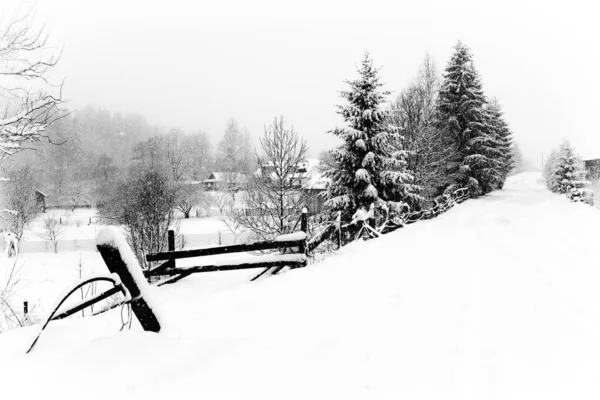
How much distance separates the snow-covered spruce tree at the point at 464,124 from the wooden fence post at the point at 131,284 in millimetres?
24897

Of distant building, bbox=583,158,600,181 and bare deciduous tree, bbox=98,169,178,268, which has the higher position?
distant building, bbox=583,158,600,181

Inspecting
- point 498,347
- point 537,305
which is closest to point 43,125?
point 498,347

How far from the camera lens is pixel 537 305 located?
4.29 metres

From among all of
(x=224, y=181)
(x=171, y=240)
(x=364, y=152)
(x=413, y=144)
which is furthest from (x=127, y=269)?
(x=224, y=181)

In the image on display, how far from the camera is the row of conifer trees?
15.8 m

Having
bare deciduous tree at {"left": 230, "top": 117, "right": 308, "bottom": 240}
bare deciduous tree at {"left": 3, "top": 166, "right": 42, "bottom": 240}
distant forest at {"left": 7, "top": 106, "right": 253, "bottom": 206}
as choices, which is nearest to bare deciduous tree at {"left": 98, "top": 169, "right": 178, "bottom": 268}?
bare deciduous tree at {"left": 230, "top": 117, "right": 308, "bottom": 240}

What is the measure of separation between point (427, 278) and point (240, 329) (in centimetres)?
326

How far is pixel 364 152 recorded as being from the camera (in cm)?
1600

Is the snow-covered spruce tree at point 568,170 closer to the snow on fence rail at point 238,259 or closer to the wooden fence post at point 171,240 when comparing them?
the snow on fence rail at point 238,259

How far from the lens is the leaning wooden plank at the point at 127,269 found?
3012 millimetres

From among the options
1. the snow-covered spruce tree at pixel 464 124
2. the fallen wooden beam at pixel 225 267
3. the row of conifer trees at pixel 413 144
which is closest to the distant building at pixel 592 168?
the row of conifer trees at pixel 413 144

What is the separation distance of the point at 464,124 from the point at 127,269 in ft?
90.3

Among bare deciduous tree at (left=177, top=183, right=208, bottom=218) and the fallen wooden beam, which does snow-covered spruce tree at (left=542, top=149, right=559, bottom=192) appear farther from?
bare deciduous tree at (left=177, top=183, right=208, bottom=218)

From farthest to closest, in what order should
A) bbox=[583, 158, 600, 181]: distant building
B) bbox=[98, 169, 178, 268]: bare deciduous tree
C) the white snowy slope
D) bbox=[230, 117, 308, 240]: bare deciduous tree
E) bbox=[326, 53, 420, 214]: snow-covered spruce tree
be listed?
bbox=[583, 158, 600, 181]: distant building < bbox=[98, 169, 178, 268]: bare deciduous tree < bbox=[230, 117, 308, 240]: bare deciduous tree < bbox=[326, 53, 420, 214]: snow-covered spruce tree < the white snowy slope
